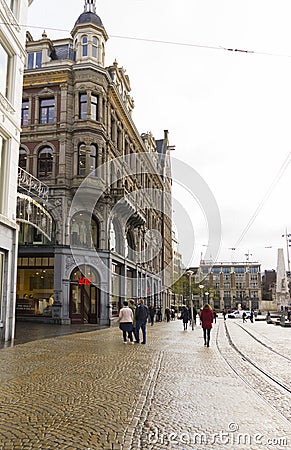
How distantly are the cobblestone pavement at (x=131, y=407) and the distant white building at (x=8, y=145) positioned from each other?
19.5 feet

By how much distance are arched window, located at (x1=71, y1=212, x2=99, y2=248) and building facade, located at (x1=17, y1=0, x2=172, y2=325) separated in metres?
0.07

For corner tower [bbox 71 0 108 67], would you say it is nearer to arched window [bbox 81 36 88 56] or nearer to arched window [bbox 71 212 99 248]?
arched window [bbox 81 36 88 56]

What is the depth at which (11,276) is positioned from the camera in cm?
1798

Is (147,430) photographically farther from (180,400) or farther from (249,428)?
(180,400)

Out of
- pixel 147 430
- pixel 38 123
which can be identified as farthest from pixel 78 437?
pixel 38 123

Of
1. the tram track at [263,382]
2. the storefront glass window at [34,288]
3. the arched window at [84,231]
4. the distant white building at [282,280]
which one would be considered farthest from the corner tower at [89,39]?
the distant white building at [282,280]

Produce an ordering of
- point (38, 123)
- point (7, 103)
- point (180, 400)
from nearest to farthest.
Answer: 1. point (180, 400)
2. point (7, 103)
3. point (38, 123)

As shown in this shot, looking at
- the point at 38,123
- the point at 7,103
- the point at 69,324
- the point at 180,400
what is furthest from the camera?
the point at 38,123

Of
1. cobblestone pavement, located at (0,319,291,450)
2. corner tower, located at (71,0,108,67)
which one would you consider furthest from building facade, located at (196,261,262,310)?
cobblestone pavement, located at (0,319,291,450)

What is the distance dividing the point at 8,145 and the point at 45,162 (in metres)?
13.8

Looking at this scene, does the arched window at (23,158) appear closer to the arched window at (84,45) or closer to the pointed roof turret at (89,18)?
the arched window at (84,45)

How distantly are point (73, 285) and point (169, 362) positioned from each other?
19316 millimetres

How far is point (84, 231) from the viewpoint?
1247 inches

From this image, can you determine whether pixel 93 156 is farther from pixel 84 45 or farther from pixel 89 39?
pixel 89 39
